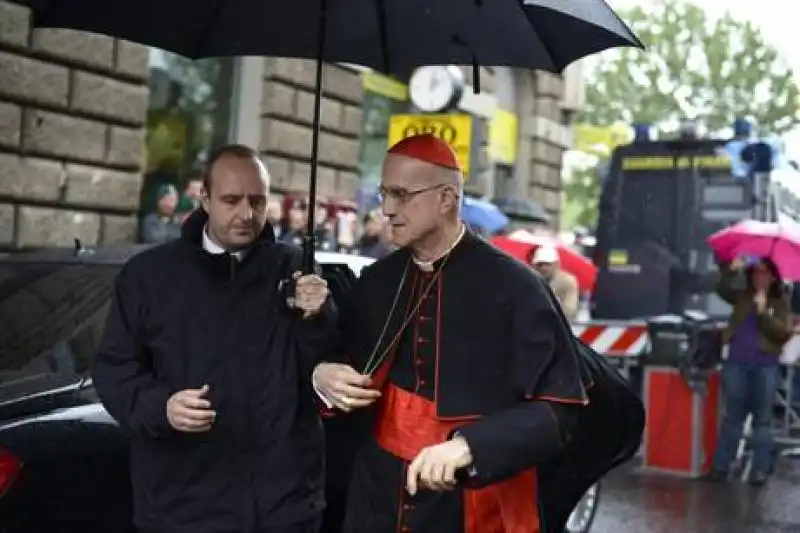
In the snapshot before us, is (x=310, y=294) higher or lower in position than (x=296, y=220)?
lower

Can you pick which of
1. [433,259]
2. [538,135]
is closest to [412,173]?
[433,259]

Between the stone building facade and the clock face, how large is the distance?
98 cm

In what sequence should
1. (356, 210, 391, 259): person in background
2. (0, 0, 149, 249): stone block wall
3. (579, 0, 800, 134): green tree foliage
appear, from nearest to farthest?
(0, 0, 149, 249): stone block wall → (356, 210, 391, 259): person in background → (579, 0, 800, 134): green tree foliage

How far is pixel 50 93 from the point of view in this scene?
10.3 metres

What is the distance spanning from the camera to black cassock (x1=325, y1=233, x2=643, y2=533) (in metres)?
3.18

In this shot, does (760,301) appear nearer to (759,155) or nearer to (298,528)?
(759,155)

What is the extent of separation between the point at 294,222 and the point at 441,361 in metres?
8.10

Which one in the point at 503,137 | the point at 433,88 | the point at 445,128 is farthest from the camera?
the point at 503,137

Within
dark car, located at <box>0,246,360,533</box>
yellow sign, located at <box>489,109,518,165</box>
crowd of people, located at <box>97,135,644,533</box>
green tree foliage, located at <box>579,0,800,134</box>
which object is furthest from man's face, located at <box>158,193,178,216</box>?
green tree foliage, located at <box>579,0,800,134</box>

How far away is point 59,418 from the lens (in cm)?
398

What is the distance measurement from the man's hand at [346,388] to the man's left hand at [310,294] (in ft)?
0.60

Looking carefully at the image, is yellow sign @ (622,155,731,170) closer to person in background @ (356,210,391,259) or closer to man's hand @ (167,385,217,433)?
person in background @ (356,210,391,259)

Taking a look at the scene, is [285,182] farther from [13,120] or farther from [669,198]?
[669,198]

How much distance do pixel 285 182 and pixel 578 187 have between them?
36935 millimetres
